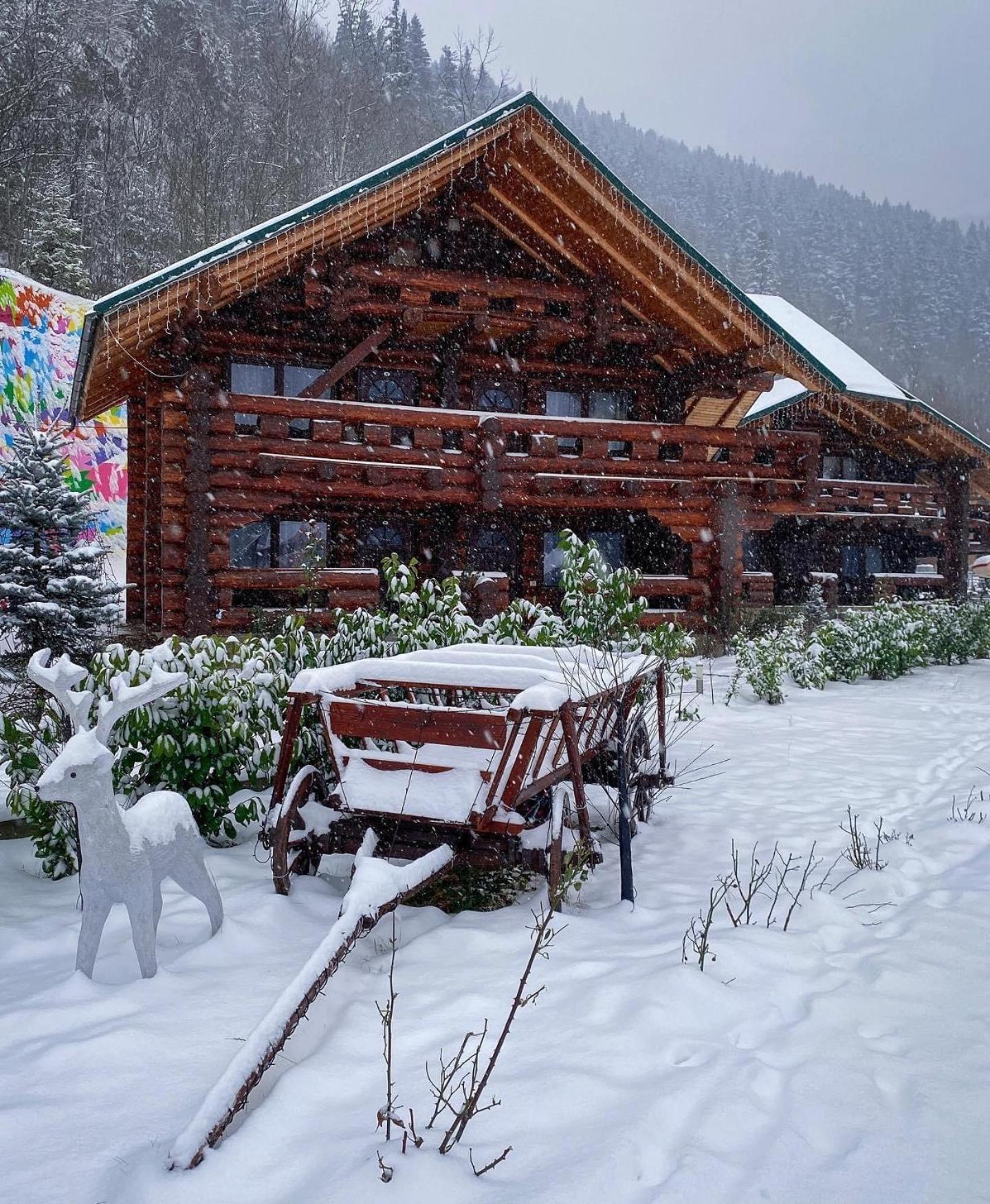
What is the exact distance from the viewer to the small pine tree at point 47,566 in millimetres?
9883

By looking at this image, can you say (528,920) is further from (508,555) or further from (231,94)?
(231,94)

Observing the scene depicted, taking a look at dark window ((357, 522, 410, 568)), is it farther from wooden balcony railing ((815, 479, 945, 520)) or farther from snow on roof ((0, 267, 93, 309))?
snow on roof ((0, 267, 93, 309))

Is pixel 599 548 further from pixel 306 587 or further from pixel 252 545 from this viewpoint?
pixel 306 587

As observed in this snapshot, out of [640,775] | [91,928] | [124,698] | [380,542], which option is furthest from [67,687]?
[380,542]

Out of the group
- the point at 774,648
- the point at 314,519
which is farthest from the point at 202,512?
the point at 774,648

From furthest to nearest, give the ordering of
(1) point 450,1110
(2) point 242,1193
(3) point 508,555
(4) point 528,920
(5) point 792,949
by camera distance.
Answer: (3) point 508,555 < (4) point 528,920 < (5) point 792,949 < (1) point 450,1110 < (2) point 242,1193

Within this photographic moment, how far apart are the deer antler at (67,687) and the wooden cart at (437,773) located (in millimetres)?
1055

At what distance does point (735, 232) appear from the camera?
265 ft

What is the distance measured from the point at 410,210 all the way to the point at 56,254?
18004 mm

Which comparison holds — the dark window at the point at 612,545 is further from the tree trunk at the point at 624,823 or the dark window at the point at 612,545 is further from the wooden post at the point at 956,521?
the tree trunk at the point at 624,823

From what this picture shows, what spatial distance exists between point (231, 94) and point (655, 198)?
51.0m

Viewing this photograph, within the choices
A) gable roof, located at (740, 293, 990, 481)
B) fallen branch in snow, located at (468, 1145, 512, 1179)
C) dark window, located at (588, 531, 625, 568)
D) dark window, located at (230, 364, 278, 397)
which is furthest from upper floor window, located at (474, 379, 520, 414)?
fallen branch in snow, located at (468, 1145, 512, 1179)

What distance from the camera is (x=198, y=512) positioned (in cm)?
1135

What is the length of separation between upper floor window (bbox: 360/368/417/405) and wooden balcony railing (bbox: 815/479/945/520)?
846cm
